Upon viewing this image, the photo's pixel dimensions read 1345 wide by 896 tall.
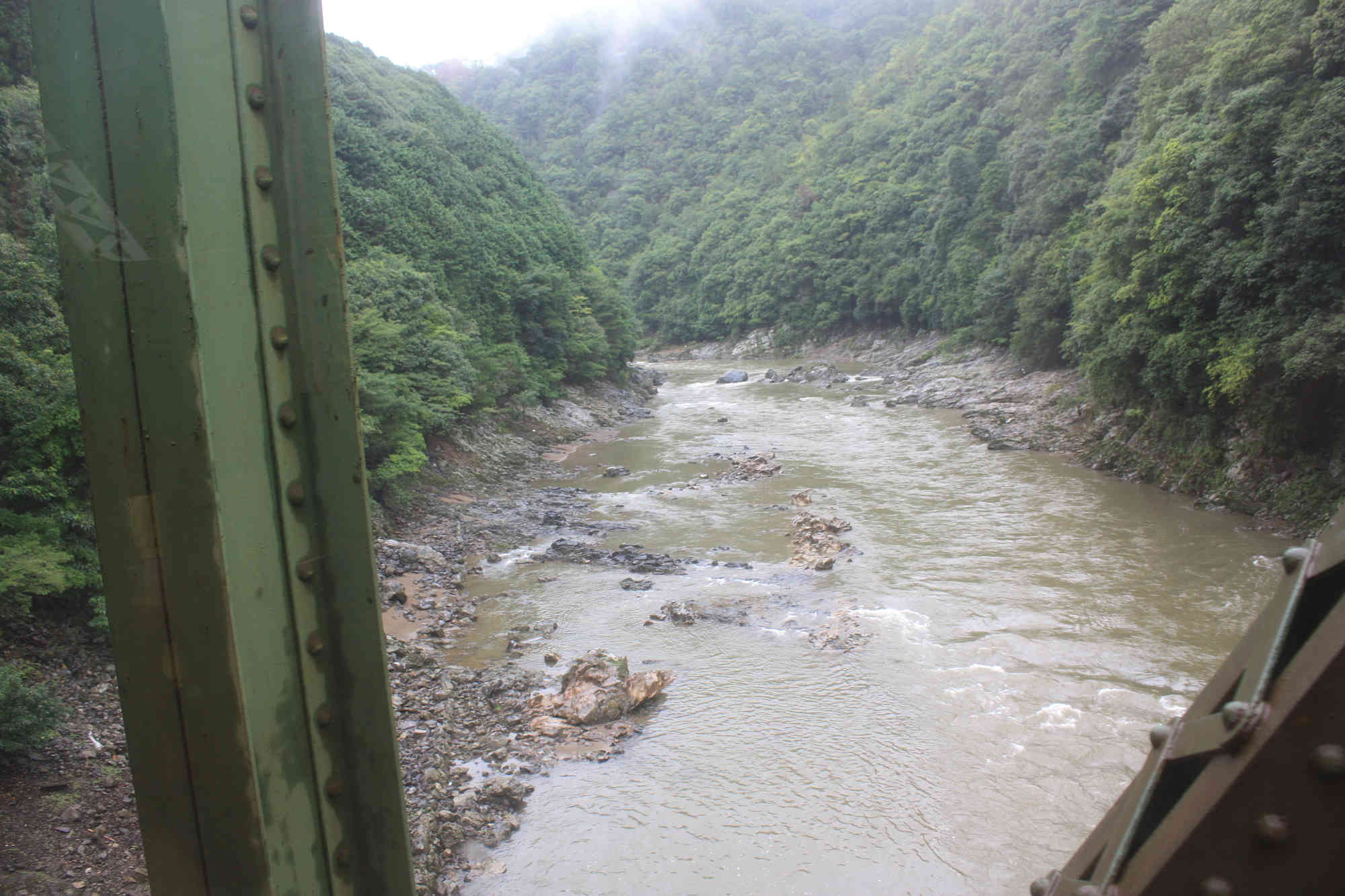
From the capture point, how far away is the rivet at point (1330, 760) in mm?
943

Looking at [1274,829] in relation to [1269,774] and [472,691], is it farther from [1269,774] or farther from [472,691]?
[472,691]

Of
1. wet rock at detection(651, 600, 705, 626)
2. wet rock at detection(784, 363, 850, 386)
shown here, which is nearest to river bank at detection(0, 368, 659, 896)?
wet rock at detection(651, 600, 705, 626)

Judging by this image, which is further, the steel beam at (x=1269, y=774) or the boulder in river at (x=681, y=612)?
the boulder in river at (x=681, y=612)

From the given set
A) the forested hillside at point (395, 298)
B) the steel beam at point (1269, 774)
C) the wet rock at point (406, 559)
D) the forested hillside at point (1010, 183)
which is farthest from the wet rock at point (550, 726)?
the forested hillside at point (1010, 183)

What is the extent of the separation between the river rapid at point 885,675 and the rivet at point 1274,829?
702 cm

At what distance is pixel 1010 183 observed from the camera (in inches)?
1708

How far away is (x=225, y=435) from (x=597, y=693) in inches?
352

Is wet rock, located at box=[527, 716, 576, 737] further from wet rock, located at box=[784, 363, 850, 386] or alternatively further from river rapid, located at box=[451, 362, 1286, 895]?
wet rock, located at box=[784, 363, 850, 386]

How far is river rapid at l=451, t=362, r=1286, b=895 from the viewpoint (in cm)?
765

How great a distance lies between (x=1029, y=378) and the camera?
33719 mm

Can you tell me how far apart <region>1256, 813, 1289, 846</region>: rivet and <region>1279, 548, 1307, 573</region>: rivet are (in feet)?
1.32

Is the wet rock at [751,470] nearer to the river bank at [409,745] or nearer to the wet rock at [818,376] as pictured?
the river bank at [409,745]

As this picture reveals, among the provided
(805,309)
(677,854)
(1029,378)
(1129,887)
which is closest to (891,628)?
(677,854)

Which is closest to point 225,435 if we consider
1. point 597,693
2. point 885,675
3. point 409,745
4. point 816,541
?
point 409,745
